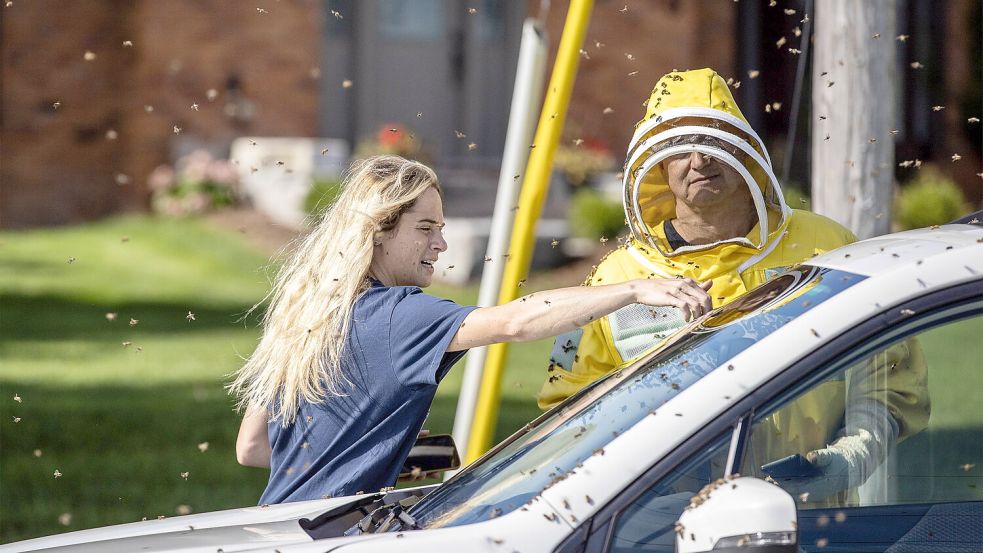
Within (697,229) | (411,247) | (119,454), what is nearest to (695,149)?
(697,229)

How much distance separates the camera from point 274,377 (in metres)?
3.28

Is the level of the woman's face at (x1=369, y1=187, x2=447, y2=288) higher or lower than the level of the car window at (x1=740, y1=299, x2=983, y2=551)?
higher

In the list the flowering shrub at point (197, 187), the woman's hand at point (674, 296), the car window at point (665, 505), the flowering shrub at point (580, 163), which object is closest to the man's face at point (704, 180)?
the woman's hand at point (674, 296)

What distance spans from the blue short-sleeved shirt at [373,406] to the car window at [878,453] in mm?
891

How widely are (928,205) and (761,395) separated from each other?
1335 cm

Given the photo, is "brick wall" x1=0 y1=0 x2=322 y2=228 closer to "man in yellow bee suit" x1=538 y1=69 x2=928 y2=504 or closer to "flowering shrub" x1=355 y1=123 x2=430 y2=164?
"flowering shrub" x1=355 y1=123 x2=430 y2=164

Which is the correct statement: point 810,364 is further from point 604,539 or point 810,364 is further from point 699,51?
point 699,51

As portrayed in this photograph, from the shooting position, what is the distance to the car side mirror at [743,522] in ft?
7.10

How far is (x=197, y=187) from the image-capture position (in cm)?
1528

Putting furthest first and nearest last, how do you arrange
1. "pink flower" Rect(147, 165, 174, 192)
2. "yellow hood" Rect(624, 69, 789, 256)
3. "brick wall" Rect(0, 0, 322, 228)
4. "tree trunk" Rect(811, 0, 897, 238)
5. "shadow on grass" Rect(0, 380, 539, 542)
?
"brick wall" Rect(0, 0, 322, 228), "pink flower" Rect(147, 165, 174, 192), "shadow on grass" Rect(0, 380, 539, 542), "tree trunk" Rect(811, 0, 897, 238), "yellow hood" Rect(624, 69, 789, 256)

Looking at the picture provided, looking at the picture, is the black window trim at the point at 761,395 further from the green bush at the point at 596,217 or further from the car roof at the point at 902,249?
the green bush at the point at 596,217

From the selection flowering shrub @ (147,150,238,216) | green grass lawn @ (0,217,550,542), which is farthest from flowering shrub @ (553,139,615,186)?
flowering shrub @ (147,150,238,216)

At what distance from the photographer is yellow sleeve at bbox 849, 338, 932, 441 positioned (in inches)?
99.1

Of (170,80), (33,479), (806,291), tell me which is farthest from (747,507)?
(170,80)
